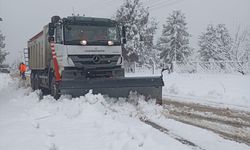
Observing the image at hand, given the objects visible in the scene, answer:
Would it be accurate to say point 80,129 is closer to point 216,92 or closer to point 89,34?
point 89,34

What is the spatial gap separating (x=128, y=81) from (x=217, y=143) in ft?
15.3

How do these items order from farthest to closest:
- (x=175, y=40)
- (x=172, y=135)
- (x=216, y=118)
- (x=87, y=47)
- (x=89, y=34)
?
(x=175, y=40) → (x=89, y=34) → (x=87, y=47) → (x=216, y=118) → (x=172, y=135)

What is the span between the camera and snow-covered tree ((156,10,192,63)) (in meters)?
55.4

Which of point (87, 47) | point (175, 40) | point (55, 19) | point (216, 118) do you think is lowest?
point (216, 118)

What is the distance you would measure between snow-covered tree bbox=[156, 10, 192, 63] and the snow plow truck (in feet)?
142

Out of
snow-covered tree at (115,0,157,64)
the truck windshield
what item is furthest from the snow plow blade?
snow-covered tree at (115,0,157,64)

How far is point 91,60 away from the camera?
37.8ft

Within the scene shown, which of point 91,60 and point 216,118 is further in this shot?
point 91,60

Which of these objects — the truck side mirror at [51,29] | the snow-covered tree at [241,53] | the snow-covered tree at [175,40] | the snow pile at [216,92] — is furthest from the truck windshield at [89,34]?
the snow-covered tree at [175,40]

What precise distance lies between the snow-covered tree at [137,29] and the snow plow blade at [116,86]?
30059 millimetres

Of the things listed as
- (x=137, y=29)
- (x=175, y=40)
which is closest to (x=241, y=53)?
(x=137, y=29)

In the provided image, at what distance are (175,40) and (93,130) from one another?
4972 centimetres

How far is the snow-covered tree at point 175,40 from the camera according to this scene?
55438mm

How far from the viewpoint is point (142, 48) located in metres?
41.2
